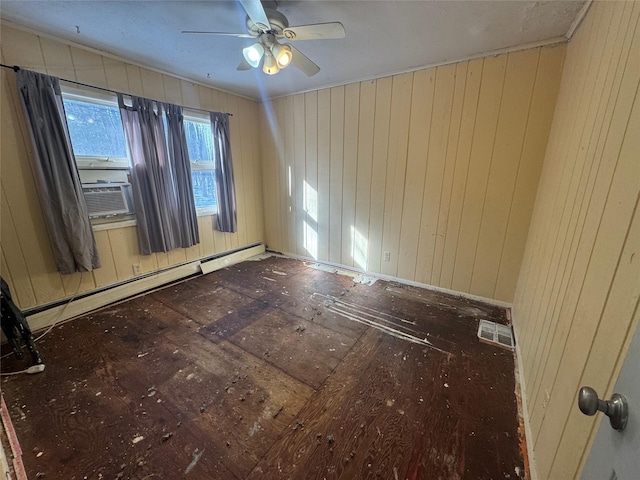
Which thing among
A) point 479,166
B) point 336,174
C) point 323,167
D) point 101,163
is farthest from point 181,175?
point 479,166

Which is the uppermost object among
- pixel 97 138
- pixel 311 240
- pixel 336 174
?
pixel 97 138

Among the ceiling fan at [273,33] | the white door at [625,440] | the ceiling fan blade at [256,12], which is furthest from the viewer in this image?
the ceiling fan at [273,33]

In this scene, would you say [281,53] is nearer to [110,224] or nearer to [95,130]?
[95,130]

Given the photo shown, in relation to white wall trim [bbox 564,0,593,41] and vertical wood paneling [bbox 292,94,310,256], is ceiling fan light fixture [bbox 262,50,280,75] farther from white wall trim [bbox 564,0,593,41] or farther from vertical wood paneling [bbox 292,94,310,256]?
white wall trim [bbox 564,0,593,41]

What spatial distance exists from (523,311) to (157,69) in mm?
4155

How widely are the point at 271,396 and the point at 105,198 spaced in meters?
2.47

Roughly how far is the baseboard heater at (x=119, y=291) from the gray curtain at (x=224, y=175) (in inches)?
19.8

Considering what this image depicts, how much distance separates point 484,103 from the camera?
234 cm

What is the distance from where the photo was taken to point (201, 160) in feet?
11.0

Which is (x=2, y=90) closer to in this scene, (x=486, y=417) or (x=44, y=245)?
(x=44, y=245)

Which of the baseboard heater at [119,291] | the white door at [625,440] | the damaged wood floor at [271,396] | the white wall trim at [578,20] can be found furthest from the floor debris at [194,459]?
the white wall trim at [578,20]

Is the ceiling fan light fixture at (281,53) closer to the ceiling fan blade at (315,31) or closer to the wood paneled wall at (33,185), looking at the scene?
the ceiling fan blade at (315,31)

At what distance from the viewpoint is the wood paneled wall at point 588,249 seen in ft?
2.35

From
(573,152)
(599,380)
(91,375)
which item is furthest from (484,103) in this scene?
(91,375)
